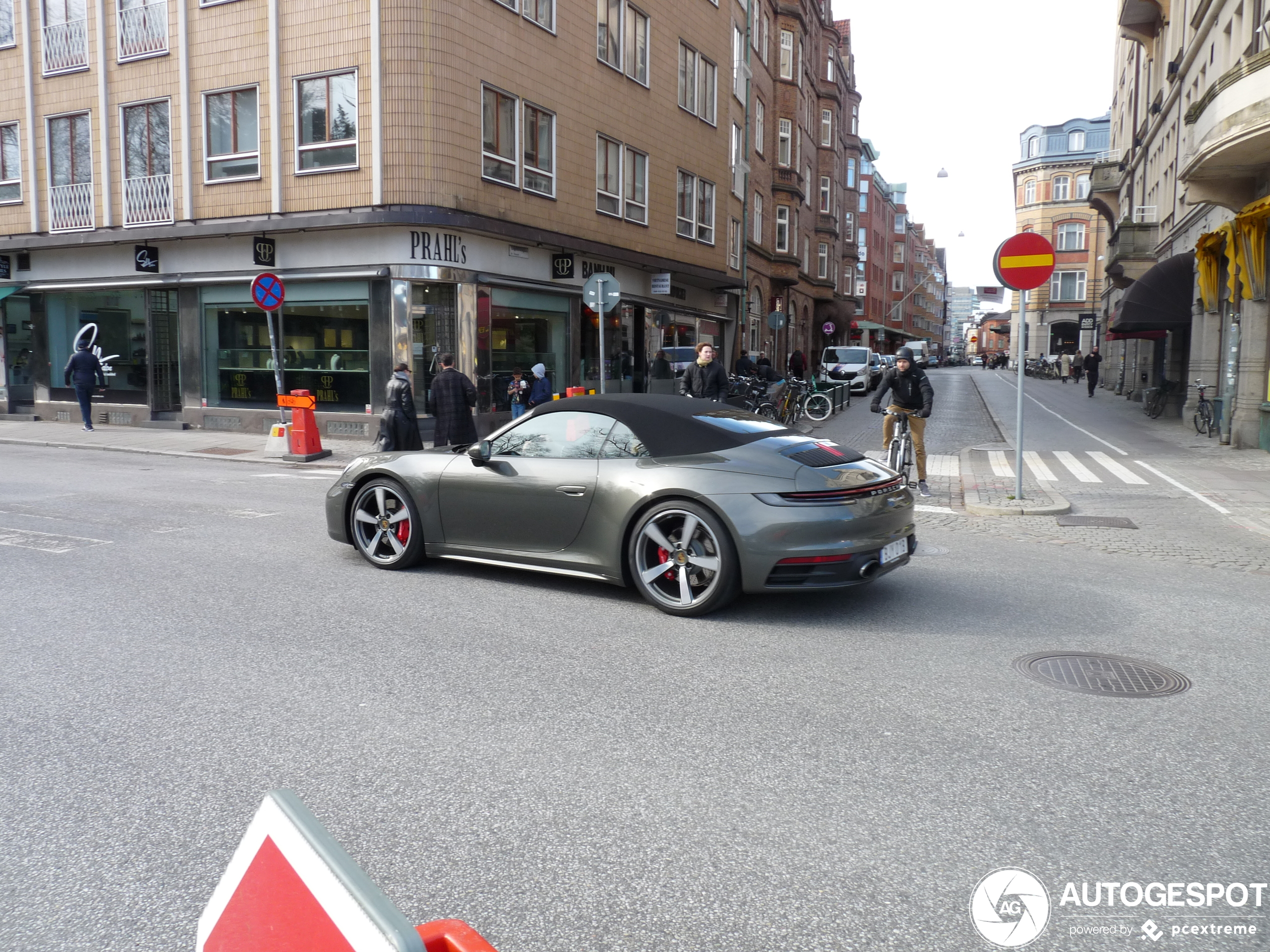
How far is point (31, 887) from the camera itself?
2906mm

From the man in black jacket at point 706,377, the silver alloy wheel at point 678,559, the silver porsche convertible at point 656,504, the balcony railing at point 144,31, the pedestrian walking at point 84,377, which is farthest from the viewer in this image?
the balcony railing at point 144,31

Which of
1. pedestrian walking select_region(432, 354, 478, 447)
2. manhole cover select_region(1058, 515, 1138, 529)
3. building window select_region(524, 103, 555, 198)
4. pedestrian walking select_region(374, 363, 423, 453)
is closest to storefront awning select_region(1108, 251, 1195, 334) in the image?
building window select_region(524, 103, 555, 198)

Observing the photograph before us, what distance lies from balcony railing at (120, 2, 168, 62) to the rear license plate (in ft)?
68.5

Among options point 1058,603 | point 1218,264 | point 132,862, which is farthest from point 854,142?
point 132,862

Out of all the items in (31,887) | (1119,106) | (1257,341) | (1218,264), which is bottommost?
(31,887)

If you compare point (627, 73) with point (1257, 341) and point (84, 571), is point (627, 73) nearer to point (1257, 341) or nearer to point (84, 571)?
point (1257, 341)

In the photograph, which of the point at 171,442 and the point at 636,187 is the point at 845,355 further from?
the point at 171,442

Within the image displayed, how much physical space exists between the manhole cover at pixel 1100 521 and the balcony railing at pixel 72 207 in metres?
21.4

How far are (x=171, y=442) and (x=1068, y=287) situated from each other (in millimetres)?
75776

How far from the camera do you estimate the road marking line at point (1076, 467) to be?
1372 centimetres

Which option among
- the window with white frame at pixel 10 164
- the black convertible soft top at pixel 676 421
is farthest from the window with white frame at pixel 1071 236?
the black convertible soft top at pixel 676 421

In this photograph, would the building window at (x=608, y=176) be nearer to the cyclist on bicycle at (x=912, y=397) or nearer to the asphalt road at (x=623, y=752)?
the cyclist on bicycle at (x=912, y=397)

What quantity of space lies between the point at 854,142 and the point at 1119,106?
24.7m

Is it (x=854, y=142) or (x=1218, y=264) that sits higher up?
(x=854, y=142)
